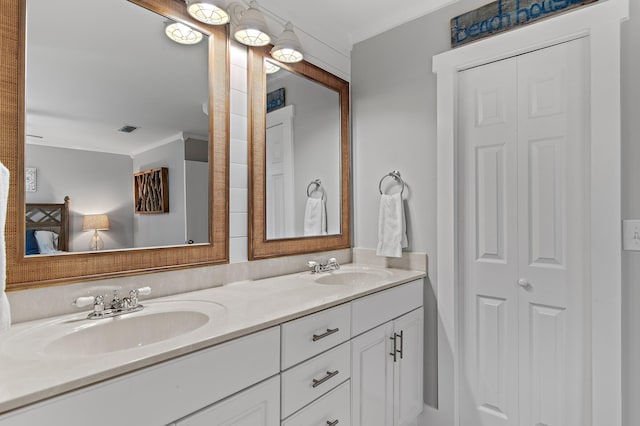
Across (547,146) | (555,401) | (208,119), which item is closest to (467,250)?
(547,146)

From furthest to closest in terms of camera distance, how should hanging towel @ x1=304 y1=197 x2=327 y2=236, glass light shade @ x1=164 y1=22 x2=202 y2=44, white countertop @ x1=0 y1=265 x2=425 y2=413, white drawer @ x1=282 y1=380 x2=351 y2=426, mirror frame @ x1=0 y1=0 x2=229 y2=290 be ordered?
hanging towel @ x1=304 y1=197 x2=327 y2=236 < glass light shade @ x1=164 y1=22 x2=202 y2=44 < white drawer @ x1=282 y1=380 x2=351 y2=426 < mirror frame @ x1=0 y1=0 x2=229 y2=290 < white countertop @ x1=0 y1=265 x2=425 y2=413

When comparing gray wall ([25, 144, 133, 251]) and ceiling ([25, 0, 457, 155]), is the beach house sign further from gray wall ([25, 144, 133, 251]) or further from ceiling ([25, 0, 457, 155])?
gray wall ([25, 144, 133, 251])

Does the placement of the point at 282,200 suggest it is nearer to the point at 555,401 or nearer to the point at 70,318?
the point at 70,318

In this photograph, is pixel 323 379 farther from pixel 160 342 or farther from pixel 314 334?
pixel 160 342

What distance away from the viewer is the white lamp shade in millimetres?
1236

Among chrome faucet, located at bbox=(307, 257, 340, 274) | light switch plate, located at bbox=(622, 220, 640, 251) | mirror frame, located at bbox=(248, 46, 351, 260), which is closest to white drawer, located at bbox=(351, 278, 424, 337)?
chrome faucet, located at bbox=(307, 257, 340, 274)

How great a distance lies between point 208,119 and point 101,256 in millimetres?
703

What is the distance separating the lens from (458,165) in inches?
72.7

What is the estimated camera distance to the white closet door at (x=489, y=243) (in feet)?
5.56

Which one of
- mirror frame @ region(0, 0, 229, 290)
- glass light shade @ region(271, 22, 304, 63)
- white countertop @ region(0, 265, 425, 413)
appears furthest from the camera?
glass light shade @ region(271, 22, 304, 63)

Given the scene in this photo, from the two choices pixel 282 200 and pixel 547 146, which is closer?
pixel 547 146

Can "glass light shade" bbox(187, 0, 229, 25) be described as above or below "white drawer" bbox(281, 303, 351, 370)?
above

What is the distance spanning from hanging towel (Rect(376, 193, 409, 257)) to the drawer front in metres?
0.75

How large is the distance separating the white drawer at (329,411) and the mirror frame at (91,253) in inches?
28.5
